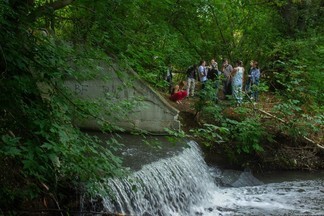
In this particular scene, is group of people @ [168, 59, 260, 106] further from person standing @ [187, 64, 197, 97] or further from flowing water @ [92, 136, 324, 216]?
flowing water @ [92, 136, 324, 216]

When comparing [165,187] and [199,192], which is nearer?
[165,187]

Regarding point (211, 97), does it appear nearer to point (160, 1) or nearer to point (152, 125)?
point (152, 125)

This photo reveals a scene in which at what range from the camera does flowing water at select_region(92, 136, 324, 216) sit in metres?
7.36

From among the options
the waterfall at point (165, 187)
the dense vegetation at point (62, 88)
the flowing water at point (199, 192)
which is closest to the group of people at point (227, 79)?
the dense vegetation at point (62, 88)

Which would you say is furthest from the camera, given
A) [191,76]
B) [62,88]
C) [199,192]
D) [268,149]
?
[191,76]

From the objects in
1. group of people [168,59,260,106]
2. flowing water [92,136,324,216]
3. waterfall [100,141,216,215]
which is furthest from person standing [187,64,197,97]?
waterfall [100,141,216,215]

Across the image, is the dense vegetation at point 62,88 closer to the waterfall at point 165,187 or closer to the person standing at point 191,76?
the waterfall at point 165,187

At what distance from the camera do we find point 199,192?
32.0 feet

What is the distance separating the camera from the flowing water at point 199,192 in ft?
24.1

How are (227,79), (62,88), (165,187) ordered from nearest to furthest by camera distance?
(62,88) → (165,187) → (227,79)

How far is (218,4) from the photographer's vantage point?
15109 millimetres

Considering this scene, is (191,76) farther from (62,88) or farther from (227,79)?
(62,88)

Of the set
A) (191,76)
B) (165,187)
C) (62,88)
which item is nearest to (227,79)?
(191,76)

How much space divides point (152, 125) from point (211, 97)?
2382mm
